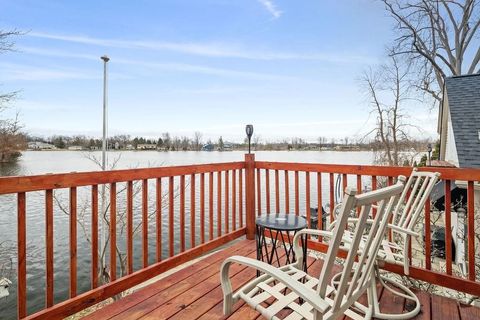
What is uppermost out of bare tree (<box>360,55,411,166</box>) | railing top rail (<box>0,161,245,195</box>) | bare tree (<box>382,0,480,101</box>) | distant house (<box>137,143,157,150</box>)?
bare tree (<box>382,0,480,101</box>)

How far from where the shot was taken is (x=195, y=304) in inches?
89.0

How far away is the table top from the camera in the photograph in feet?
7.48

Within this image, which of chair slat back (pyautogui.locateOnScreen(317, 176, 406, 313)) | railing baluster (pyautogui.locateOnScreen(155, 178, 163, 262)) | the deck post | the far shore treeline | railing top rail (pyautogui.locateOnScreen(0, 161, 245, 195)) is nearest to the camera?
chair slat back (pyautogui.locateOnScreen(317, 176, 406, 313))

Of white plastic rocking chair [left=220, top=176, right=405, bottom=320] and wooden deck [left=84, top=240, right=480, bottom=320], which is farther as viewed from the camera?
wooden deck [left=84, top=240, right=480, bottom=320]

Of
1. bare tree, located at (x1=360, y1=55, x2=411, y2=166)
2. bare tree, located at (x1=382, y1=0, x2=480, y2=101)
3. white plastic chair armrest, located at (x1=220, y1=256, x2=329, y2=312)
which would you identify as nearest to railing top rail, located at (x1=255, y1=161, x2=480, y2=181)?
white plastic chair armrest, located at (x1=220, y1=256, x2=329, y2=312)

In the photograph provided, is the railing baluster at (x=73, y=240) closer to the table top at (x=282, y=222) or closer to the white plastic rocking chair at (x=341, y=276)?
the white plastic rocking chair at (x=341, y=276)

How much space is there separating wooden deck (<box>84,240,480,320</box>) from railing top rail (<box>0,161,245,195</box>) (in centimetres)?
98

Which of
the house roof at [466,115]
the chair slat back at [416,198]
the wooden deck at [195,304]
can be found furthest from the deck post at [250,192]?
the house roof at [466,115]

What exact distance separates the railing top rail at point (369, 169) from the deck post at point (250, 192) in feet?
0.31

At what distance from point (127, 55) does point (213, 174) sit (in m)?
10.4

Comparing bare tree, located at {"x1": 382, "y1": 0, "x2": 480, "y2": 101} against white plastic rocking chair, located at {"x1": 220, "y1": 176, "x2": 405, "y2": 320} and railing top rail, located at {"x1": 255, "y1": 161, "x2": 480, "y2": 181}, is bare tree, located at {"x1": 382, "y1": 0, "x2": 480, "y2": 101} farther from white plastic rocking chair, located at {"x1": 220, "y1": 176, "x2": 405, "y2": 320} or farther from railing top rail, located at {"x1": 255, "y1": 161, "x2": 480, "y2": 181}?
white plastic rocking chair, located at {"x1": 220, "y1": 176, "x2": 405, "y2": 320}

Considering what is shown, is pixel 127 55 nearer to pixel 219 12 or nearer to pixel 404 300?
pixel 219 12

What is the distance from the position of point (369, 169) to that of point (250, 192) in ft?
5.02

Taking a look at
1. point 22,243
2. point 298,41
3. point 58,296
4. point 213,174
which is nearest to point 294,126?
point 298,41
